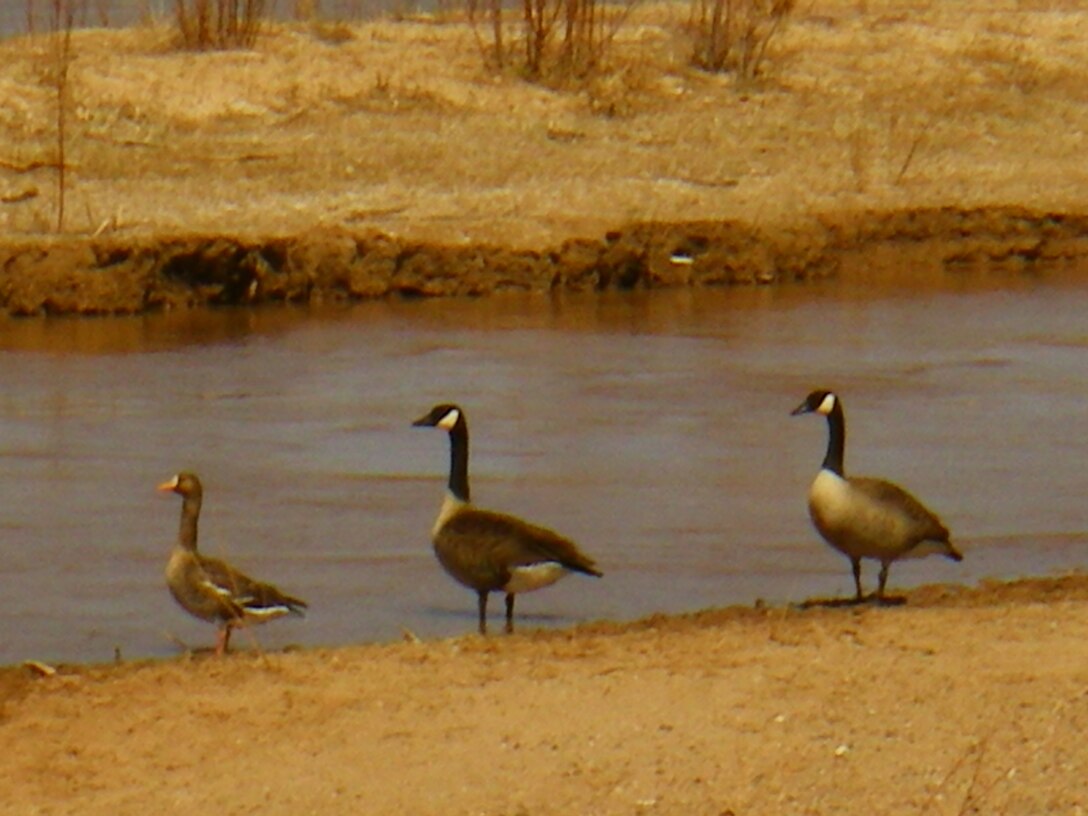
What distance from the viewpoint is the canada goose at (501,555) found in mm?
10367

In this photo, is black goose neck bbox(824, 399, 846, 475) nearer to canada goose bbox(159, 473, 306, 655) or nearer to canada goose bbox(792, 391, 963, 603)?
canada goose bbox(792, 391, 963, 603)

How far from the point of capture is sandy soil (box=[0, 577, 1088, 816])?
7.39 m

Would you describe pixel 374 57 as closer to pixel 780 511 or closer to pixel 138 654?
pixel 780 511

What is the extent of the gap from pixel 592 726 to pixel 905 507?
3066 mm

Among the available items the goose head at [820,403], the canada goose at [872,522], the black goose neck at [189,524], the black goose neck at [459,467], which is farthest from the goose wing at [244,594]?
the goose head at [820,403]

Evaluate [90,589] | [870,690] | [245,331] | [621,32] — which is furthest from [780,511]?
[621,32]

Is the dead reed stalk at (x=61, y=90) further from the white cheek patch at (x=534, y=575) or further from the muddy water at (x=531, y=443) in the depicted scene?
the white cheek patch at (x=534, y=575)

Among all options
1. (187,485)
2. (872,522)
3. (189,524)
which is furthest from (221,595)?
(872,522)

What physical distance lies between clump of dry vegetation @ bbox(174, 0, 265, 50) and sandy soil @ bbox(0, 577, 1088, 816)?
1336 centimetres

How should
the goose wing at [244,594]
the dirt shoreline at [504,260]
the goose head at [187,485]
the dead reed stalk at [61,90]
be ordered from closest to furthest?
the goose wing at [244,594] → the goose head at [187,485] → the dirt shoreline at [504,260] → the dead reed stalk at [61,90]

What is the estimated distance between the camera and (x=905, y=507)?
1077 centimetres

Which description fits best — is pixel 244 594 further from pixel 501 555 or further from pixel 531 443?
pixel 531 443

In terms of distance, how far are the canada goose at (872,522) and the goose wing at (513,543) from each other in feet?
3.21

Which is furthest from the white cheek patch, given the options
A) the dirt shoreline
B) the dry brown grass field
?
the dirt shoreline
